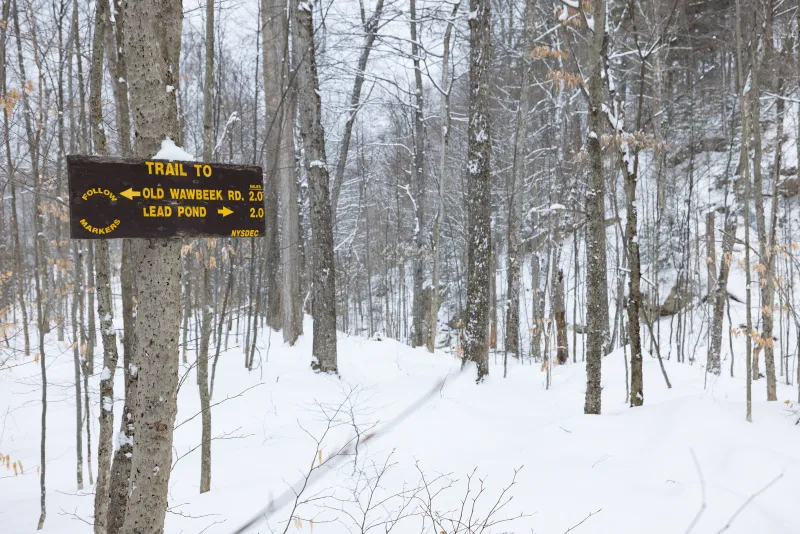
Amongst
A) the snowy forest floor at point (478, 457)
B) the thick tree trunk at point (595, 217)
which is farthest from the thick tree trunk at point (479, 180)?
the thick tree trunk at point (595, 217)

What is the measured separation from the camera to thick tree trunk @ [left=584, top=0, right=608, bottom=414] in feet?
14.8

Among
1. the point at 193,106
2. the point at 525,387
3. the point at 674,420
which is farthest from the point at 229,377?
the point at 193,106

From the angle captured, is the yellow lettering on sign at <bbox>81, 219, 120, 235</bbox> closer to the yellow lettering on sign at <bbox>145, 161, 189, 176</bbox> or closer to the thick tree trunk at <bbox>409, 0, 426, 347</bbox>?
the yellow lettering on sign at <bbox>145, 161, 189, 176</bbox>

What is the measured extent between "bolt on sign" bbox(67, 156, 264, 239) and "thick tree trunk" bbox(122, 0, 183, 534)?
0.14 m

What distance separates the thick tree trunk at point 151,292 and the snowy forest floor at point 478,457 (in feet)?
3.01

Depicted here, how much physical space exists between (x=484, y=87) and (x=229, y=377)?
6224 millimetres

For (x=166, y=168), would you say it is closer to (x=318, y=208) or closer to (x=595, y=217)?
(x=595, y=217)

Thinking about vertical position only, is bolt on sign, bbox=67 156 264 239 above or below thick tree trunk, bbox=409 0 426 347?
below

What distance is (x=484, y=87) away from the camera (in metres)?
6.29

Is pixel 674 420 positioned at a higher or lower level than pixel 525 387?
higher

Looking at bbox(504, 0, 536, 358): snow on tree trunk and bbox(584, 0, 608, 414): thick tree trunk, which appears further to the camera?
bbox(504, 0, 536, 358): snow on tree trunk

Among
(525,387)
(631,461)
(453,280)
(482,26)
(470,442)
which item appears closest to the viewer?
(631,461)

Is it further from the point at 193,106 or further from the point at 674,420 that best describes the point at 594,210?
the point at 193,106

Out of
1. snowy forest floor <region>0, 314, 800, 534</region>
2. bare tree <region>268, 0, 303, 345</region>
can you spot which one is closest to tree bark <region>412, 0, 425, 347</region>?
bare tree <region>268, 0, 303, 345</region>
